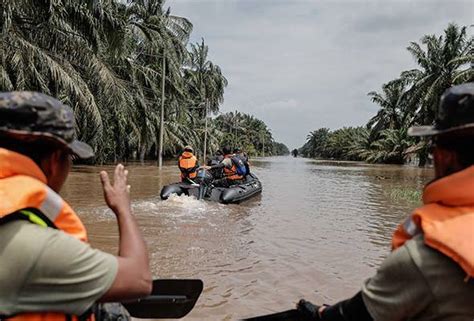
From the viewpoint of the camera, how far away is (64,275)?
137 cm

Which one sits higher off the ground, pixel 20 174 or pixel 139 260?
pixel 20 174

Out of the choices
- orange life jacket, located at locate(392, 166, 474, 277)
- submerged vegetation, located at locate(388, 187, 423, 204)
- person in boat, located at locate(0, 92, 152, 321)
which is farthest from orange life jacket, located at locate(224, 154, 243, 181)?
orange life jacket, located at locate(392, 166, 474, 277)

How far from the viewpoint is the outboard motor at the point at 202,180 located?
12.1 metres

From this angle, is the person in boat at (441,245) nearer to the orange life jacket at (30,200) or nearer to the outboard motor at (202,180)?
the orange life jacket at (30,200)

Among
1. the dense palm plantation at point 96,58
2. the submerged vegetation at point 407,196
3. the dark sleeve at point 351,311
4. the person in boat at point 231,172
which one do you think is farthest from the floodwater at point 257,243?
the dense palm plantation at point 96,58

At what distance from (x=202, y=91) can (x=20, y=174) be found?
38.3 m

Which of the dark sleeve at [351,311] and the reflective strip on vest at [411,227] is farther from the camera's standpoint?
the dark sleeve at [351,311]

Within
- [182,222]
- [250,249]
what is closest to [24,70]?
[182,222]

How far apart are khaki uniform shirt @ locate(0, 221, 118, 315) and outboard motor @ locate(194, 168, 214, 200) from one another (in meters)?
10.5

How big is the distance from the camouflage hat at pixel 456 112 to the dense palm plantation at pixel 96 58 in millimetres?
12410

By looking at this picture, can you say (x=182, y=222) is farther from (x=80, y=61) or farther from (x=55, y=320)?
(x=80, y=61)

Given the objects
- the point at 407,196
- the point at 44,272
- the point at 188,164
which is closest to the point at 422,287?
the point at 44,272

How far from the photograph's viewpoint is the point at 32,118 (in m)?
1.51

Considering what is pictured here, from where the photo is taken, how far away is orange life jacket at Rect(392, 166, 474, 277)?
131 cm
